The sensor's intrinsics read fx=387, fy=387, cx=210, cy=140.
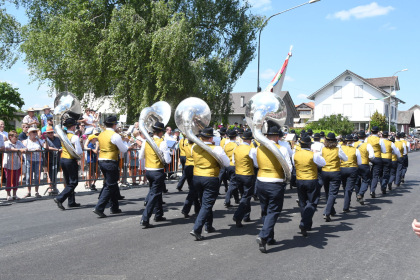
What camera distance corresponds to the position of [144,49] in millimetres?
20516

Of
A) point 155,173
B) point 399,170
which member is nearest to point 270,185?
point 155,173

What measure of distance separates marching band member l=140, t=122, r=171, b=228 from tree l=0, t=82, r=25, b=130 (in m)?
33.2

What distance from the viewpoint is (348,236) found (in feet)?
21.7

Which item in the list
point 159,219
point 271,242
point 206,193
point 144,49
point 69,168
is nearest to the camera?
point 271,242

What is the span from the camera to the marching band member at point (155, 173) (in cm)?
698

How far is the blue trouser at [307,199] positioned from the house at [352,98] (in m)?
52.7

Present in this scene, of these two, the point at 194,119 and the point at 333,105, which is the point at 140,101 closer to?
the point at 194,119

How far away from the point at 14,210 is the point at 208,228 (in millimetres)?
4548

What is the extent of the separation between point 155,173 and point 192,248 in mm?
1963

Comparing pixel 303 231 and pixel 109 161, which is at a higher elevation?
pixel 109 161

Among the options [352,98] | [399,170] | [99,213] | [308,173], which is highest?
[352,98]

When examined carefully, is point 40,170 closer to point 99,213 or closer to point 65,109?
point 65,109

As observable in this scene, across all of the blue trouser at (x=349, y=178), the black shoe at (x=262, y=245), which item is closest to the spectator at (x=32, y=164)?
the black shoe at (x=262, y=245)

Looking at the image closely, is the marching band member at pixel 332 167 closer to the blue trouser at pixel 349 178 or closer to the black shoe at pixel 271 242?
the blue trouser at pixel 349 178
